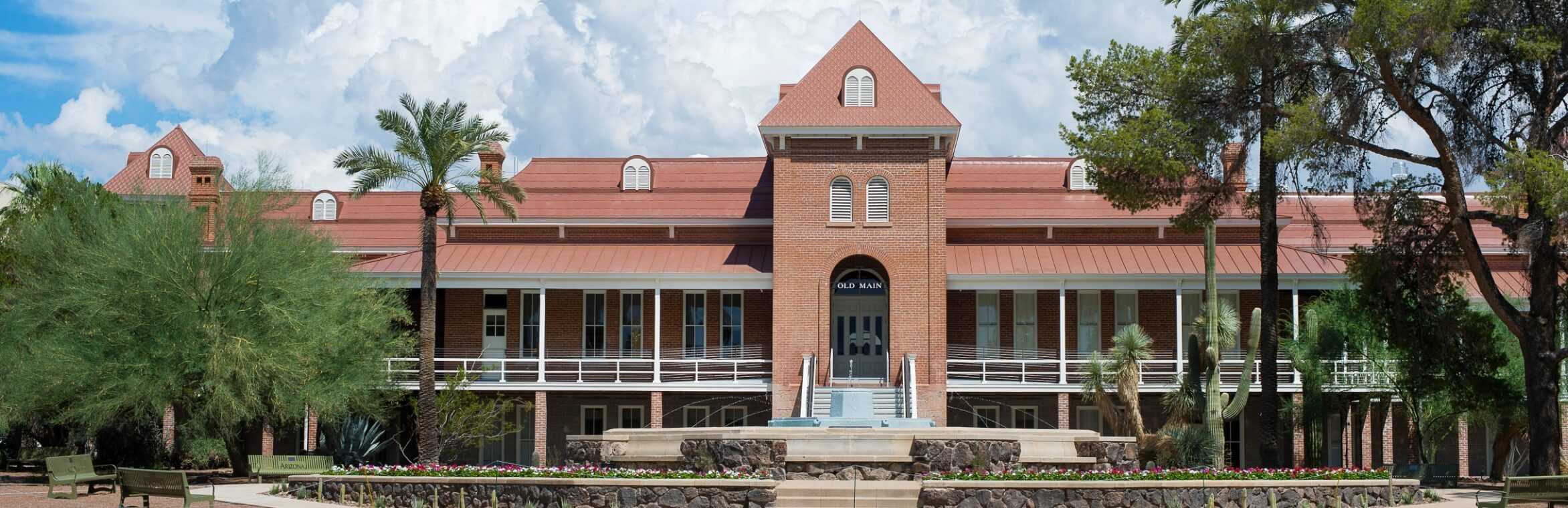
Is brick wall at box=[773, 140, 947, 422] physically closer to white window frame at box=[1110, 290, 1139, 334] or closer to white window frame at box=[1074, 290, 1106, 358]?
white window frame at box=[1074, 290, 1106, 358]

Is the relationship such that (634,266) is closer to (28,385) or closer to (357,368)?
(357,368)

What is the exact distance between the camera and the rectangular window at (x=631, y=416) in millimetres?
36969

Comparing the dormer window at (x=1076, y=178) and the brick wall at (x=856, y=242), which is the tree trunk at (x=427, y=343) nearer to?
the brick wall at (x=856, y=242)

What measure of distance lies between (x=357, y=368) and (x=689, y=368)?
8.55 metres

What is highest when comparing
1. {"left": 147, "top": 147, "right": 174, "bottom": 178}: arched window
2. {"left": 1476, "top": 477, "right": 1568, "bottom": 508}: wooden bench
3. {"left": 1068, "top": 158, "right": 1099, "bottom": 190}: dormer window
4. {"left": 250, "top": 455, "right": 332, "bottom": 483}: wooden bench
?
{"left": 147, "top": 147, "right": 174, "bottom": 178}: arched window

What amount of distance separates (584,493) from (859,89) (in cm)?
1687

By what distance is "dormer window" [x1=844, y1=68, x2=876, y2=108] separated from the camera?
34.2 m

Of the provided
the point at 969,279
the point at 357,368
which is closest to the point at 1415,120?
the point at 969,279

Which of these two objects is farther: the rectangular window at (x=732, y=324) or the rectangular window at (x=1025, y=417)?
the rectangular window at (x=732, y=324)

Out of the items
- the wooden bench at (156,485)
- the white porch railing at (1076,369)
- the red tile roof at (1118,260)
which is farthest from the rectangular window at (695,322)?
the wooden bench at (156,485)

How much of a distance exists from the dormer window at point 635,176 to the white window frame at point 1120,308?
1208cm

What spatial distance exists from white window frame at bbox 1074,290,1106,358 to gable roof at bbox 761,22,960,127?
5828mm

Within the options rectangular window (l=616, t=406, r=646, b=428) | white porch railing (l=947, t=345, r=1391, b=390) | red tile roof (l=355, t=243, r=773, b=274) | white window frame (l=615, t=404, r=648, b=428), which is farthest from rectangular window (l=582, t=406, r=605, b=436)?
white porch railing (l=947, t=345, r=1391, b=390)

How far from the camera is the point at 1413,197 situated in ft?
84.4
